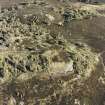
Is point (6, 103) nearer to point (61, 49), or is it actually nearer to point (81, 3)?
point (61, 49)

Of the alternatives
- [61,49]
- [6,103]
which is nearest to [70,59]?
[61,49]

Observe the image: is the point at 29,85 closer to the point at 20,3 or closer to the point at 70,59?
the point at 70,59

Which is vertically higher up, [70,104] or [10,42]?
[10,42]

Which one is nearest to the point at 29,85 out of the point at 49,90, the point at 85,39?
the point at 49,90

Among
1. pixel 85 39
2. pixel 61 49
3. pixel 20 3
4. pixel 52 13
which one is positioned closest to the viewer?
pixel 61 49

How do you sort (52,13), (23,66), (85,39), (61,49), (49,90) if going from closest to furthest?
1. (49,90)
2. (23,66)
3. (61,49)
4. (85,39)
5. (52,13)

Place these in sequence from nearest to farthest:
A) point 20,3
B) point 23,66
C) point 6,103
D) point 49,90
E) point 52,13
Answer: point 6,103 < point 49,90 < point 23,66 < point 52,13 < point 20,3

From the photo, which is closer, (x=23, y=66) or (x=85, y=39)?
(x=23, y=66)

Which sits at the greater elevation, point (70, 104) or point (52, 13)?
point (52, 13)

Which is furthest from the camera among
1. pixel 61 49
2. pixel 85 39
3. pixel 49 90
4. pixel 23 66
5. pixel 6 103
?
pixel 85 39
